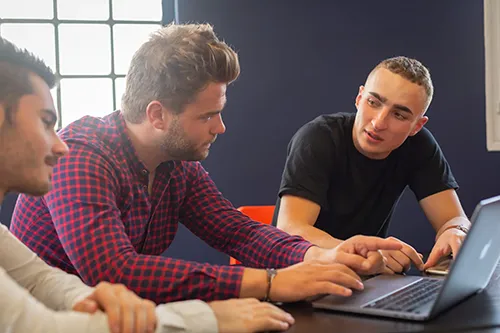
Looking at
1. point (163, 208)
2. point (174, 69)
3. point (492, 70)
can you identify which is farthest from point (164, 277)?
point (492, 70)

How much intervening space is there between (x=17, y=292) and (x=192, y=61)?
2.90 ft

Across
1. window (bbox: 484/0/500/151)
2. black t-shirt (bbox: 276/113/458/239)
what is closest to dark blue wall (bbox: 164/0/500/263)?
window (bbox: 484/0/500/151)

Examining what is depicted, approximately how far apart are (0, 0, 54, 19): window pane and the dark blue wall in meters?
0.66

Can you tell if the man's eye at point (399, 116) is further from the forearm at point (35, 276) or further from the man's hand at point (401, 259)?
the forearm at point (35, 276)

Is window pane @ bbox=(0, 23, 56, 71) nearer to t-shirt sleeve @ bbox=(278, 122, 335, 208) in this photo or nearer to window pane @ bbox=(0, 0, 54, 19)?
window pane @ bbox=(0, 0, 54, 19)

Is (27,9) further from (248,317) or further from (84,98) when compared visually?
(248,317)

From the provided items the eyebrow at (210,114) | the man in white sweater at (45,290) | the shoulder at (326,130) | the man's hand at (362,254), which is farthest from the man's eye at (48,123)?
the shoulder at (326,130)

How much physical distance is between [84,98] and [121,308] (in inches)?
95.6

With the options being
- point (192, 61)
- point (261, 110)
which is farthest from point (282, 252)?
point (261, 110)

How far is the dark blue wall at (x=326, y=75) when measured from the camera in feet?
10.4

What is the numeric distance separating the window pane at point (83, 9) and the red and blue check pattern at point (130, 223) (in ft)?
5.54

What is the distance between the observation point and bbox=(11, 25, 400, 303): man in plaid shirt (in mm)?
1295

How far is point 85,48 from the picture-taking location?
10.6 ft

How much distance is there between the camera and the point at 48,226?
5.04 ft
